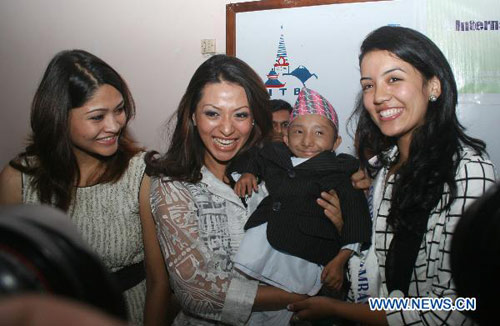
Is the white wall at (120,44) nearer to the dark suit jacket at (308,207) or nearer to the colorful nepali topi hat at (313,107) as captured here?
the colorful nepali topi hat at (313,107)

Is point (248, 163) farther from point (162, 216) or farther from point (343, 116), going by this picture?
point (343, 116)

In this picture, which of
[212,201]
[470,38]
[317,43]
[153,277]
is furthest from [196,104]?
[470,38]

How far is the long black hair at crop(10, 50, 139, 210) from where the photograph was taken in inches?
72.2

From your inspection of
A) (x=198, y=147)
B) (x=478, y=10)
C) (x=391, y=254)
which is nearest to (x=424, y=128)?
(x=391, y=254)

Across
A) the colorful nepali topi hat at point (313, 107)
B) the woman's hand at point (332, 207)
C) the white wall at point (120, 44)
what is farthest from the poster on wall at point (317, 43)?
the woman's hand at point (332, 207)

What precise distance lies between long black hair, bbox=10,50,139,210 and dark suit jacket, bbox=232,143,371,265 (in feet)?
2.48

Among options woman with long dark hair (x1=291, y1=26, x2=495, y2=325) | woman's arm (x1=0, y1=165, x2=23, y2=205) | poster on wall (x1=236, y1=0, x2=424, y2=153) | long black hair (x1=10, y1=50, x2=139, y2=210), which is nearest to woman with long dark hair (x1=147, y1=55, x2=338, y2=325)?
woman with long dark hair (x1=291, y1=26, x2=495, y2=325)

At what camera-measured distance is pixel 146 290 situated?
1928 millimetres

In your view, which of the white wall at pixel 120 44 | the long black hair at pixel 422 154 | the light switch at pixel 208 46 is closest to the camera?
the long black hair at pixel 422 154

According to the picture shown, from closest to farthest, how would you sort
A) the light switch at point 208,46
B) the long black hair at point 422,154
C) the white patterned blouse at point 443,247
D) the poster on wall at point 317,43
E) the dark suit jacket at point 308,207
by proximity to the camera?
the white patterned blouse at point 443,247 < the long black hair at point 422,154 < the dark suit jacket at point 308,207 < the poster on wall at point 317,43 < the light switch at point 208,46

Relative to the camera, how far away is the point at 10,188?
→ 1.84 meters

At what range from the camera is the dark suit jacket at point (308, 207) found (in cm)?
170

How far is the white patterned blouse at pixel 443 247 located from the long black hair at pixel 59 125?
1400mm

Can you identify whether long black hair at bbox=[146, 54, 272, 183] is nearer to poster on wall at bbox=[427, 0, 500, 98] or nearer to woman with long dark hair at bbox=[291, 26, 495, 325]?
woman with long dark hair at bbox=[291, 26, 495, 325]
